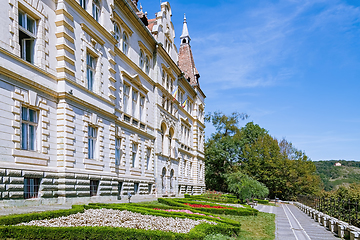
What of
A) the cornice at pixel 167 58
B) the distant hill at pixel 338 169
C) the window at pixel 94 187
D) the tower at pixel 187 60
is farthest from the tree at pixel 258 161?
the distant hill at pixel 338 169

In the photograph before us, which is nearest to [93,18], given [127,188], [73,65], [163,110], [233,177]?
[73,65]

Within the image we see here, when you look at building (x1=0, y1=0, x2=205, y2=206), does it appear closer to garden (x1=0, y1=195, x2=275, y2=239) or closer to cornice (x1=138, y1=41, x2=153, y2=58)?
cornice (x1=138, y1=41, x2=153, y2=58)

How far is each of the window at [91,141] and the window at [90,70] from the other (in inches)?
98.4

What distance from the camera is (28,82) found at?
13.3 meters

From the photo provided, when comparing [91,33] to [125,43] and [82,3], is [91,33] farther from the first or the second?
[125,43]

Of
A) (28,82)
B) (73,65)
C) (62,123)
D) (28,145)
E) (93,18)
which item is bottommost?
(28,145)

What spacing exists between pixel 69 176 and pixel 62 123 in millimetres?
2702

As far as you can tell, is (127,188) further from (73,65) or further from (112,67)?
(73,65)

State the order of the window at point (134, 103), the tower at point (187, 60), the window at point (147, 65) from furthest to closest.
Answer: the tower at point (187, 60) → the window at point (147, 65) → the window at point (134, 103)

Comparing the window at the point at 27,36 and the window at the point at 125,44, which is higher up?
the window at the point at 125,44

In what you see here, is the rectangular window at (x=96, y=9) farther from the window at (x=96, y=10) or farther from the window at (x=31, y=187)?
the window at (x=31, y=187)

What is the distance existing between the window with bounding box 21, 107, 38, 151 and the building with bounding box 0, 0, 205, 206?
0.05 meters

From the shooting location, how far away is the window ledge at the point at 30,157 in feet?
40.8

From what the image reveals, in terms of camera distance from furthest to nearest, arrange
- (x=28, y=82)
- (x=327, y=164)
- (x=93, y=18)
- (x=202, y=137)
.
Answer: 1. (x=327, y=164)
2. (x=202, y=137)
3. (x=93, y=18)
4. (x=28, y=82)
